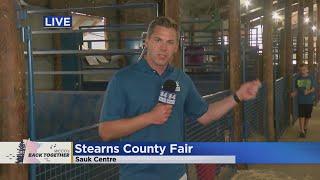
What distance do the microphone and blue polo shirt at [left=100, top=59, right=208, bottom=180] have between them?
92 mm

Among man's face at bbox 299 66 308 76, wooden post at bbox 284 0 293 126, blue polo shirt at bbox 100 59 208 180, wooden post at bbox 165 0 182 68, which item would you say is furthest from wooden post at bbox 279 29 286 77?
blue polo shirt at bbox 100 59 208 180

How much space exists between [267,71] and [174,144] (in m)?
6.38

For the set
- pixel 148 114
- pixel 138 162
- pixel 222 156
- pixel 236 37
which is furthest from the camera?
pixel 236 37

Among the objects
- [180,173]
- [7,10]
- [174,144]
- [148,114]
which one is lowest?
[180,173]

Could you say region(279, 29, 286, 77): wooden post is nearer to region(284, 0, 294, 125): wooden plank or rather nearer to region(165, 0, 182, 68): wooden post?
region(284, 0, 294, 125): wooden plank

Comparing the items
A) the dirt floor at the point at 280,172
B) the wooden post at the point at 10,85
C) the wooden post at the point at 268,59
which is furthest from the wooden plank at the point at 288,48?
the wooden post at the point at 10,85

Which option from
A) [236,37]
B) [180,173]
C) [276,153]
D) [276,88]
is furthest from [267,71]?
[180,173]

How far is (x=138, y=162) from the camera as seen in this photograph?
2.34 m

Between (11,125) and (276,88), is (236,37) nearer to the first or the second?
(276,88)

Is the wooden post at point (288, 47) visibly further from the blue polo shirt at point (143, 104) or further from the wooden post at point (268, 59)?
the blue polo shirt at point (143, 104)

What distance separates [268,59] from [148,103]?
258 inches

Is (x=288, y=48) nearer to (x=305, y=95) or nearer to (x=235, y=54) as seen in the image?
(x=305, y=95)

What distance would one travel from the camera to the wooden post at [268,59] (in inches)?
329

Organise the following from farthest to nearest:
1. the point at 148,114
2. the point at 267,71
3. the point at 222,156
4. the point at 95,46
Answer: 1. the point at 95,46
2. the point at 267,71
3. the point at 222,156
4. the point at 148,114
